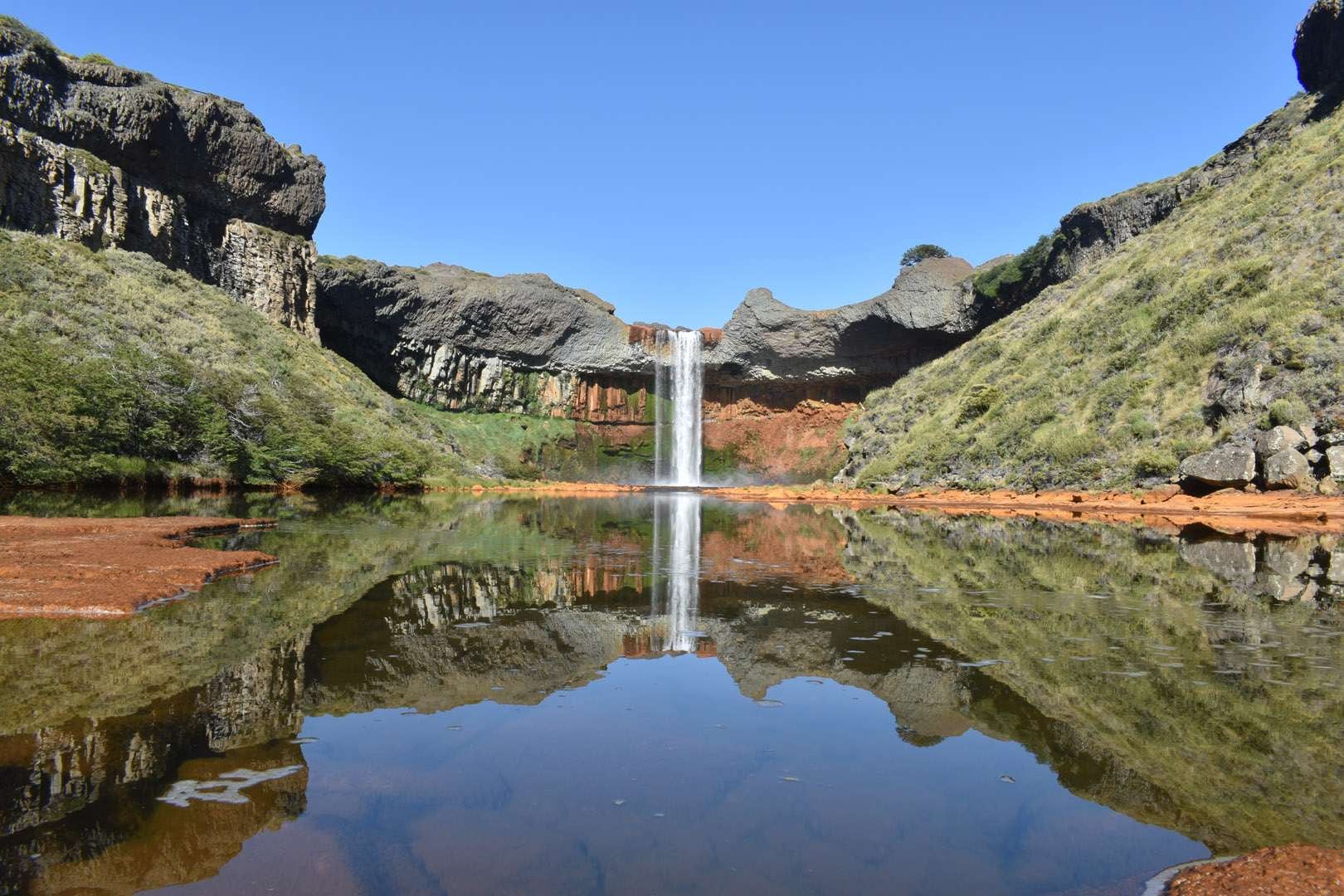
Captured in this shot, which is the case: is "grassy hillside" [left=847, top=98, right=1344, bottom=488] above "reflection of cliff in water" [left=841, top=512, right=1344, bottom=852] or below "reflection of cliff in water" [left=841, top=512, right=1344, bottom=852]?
above

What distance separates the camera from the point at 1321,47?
43375 mm

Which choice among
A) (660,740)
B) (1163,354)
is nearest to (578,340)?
(1163,354)

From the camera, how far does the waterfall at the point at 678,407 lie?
64.2 meters

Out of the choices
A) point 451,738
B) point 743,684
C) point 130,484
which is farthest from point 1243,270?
point 130,484

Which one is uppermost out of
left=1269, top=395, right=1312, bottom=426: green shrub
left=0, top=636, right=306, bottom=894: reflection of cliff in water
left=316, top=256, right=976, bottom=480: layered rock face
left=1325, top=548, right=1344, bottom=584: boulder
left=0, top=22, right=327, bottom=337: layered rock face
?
left=0, top=22, right=327, bottom=337: layered rock face

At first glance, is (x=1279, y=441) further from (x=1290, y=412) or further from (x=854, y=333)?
(x=854, y=333)

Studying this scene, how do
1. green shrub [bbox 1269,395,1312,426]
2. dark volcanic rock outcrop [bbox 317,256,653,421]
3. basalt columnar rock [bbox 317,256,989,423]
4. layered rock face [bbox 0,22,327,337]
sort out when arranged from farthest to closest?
1. dark volcanic rock outcrop [bbox 317,256,653,421]
2. basalt columnar rock [bbox 317,256,989,423]
3. layered rock face [bbox 0,22,327,337]
4. green shrub [bbox 1269,395,1312,426]

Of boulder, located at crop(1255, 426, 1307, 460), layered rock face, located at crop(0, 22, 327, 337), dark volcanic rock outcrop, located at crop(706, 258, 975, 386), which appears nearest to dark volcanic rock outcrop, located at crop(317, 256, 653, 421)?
layered rock face, located at crop(0, 22, 327, 337)

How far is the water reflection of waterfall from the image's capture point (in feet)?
25.7

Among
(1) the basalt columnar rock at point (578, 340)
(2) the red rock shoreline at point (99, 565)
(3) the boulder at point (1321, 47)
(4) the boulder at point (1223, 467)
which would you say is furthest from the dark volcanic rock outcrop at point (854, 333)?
(2) the red rock shoreline at point (99, 565)

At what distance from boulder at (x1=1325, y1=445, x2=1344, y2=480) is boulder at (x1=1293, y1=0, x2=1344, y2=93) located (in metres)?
31.0

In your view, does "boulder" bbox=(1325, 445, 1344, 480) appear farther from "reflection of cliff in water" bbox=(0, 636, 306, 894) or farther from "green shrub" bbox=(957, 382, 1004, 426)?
"reflection of cliff in water" bbox=(0, 636, 306, 894)

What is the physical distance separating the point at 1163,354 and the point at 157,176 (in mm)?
53543

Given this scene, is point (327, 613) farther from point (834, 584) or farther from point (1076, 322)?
point (1076, 322)
